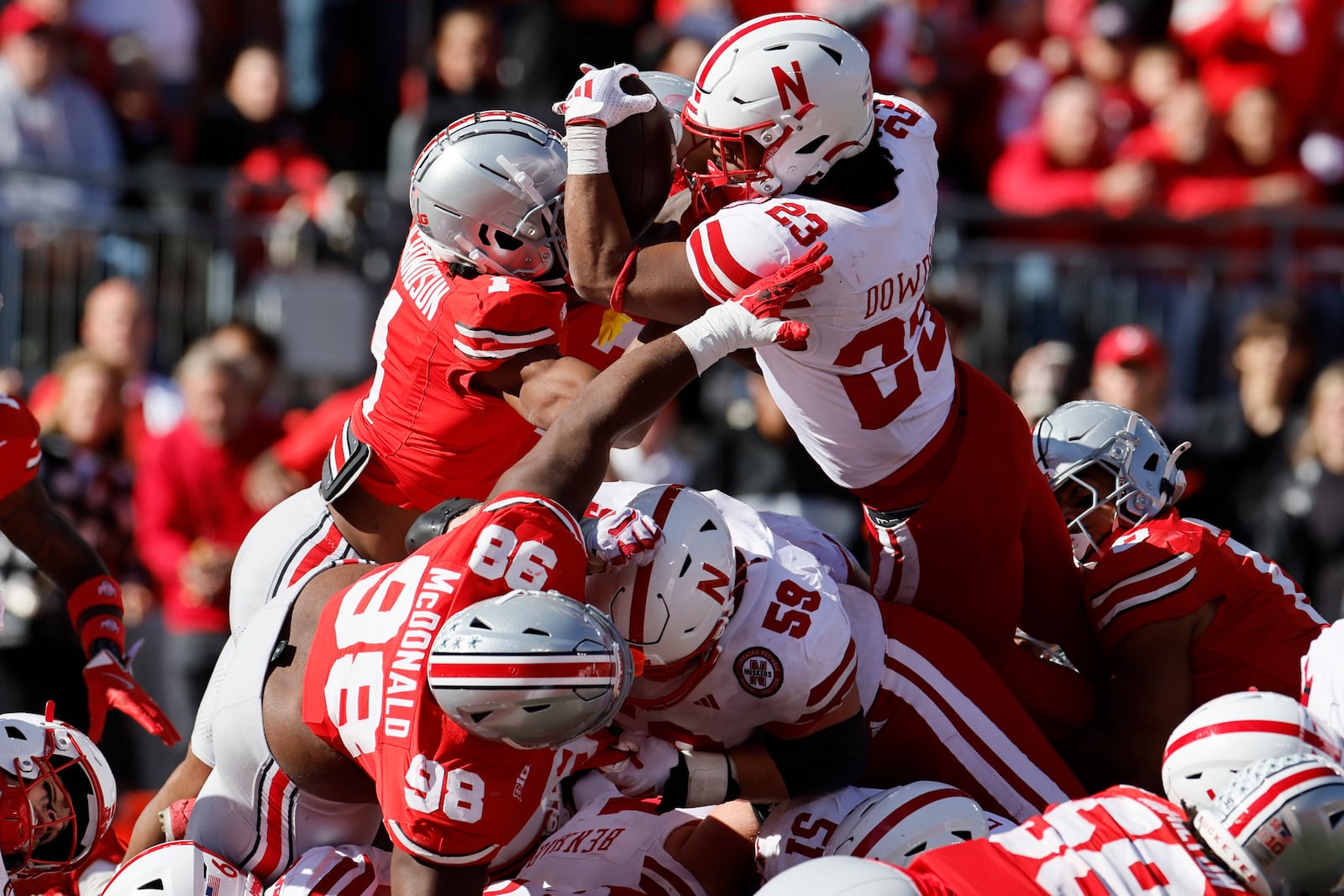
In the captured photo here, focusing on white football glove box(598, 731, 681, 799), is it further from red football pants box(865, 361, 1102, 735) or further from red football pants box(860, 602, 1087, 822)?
red football pants box(865, 361, 1102, 735)

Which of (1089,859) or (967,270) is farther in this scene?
(967,270)

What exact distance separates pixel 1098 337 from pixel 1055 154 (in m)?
1.29

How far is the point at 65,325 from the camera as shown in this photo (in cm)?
902

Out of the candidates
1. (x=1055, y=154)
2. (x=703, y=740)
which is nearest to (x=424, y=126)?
(x=1055, y=154)

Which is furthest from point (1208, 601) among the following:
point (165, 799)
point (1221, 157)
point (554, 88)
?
point (1221, 157)

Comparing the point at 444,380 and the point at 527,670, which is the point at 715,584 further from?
the point at 444,380

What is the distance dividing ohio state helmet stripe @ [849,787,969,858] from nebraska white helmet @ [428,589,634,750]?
84 centimetres

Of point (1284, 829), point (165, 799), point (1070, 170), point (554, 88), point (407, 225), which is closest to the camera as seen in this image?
point (1284, 829)

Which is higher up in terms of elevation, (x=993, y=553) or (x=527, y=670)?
(x=527, y=670)

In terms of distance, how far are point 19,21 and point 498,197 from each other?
5.73 metres

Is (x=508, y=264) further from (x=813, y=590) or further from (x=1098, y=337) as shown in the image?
(x=1098, y=337)

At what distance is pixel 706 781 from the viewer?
430 cm

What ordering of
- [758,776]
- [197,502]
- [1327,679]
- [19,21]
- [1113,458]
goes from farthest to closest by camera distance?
[19,21], [197,502], [1113,458], [758,776], [1327,679]

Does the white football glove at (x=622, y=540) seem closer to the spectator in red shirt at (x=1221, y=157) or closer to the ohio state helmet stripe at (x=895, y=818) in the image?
the ohio state helmet stripe at (x=895, y=818)
